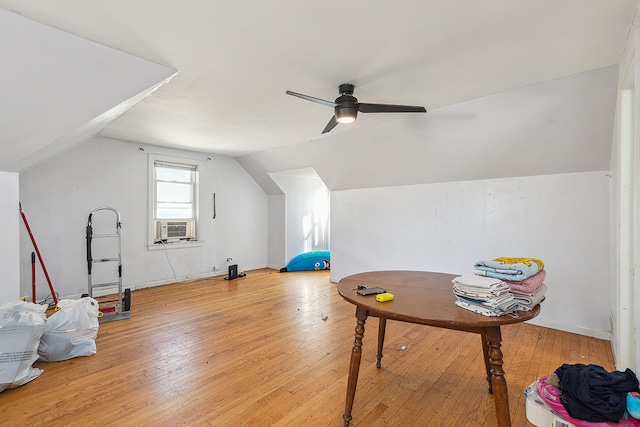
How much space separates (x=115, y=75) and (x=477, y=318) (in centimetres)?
280

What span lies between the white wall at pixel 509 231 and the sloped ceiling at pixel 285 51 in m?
1.29

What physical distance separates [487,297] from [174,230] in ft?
16.8

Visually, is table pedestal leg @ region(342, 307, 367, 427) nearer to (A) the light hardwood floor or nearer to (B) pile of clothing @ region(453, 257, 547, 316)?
(A) the light hardwood floor

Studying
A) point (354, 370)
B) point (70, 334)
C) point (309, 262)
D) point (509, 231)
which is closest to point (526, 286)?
point (354, 370)

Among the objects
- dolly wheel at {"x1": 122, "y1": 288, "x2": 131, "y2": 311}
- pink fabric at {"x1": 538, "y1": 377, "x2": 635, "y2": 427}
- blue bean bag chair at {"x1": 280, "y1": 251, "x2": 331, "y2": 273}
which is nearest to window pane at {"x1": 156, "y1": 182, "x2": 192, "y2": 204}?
dolly wheel at {"x1": 122, "y1": 288, "x2": 131, "y2": 311}

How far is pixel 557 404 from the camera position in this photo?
1.25 m

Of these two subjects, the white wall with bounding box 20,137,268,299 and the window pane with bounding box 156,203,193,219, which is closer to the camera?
the white wall with bounding box 20,137,268,299

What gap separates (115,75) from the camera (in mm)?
2207

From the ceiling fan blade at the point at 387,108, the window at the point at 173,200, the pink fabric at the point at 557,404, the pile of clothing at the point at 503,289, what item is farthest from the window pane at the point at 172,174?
the pink fabric at the point at 557,404

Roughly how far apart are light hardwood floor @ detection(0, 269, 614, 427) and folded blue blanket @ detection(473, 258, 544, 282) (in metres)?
0.93

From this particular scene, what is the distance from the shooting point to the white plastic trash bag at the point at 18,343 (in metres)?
2.03

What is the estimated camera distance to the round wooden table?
4.31ft

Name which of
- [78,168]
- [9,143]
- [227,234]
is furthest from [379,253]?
[78,168]

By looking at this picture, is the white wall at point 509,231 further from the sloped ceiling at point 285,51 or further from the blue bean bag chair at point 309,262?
the blue bean bag chair at point 309,262
